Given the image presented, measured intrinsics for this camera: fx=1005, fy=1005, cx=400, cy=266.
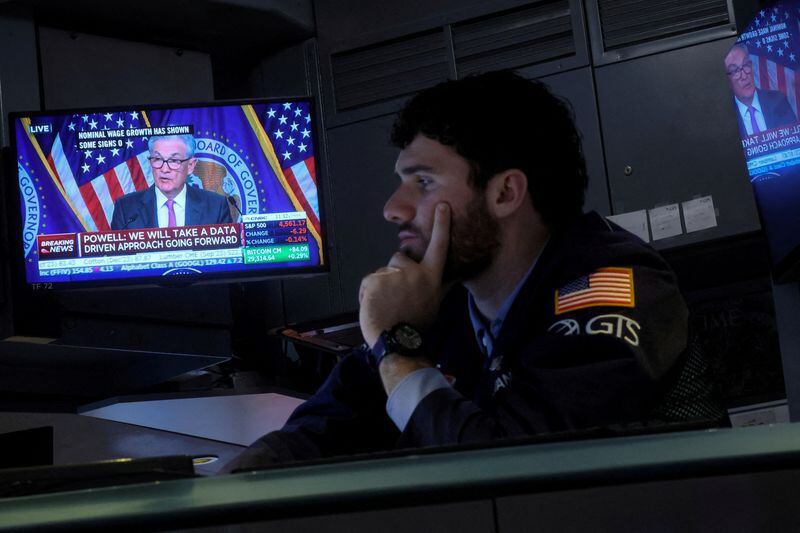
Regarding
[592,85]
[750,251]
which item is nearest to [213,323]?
[592,85]

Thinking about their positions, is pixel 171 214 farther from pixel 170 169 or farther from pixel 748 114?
pixel 748 114

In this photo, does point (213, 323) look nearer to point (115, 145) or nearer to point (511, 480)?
point (115, 145)

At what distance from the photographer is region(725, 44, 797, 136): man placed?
73.5 inches

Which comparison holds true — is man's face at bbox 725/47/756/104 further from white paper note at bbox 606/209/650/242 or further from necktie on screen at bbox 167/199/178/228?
necktie on screen at bbox 167/199/178/228

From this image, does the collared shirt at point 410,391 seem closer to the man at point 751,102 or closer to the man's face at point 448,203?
the man's face at point 448,203

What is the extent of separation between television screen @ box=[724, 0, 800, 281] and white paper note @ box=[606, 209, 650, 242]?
92cm

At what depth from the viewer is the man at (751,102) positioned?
187cm

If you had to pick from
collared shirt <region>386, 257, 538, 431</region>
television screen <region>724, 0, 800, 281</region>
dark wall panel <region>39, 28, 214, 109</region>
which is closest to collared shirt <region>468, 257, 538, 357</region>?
collared shirt <region>386, 257, 538, 431</region>

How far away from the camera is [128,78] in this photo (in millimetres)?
3350

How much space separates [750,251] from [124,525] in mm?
2693

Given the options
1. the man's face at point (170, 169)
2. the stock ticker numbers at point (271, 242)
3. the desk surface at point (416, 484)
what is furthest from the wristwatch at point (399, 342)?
the man's face at point (170, 169)

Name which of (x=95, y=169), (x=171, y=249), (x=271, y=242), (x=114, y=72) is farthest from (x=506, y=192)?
(x=114, y=72)

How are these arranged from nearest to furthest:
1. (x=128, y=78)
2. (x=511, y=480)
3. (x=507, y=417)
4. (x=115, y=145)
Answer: (x=511, y=480), (x=507, y=417), (x=115, y=145), (x=128, y=78)

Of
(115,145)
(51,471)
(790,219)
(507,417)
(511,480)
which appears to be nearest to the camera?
(511,480)
